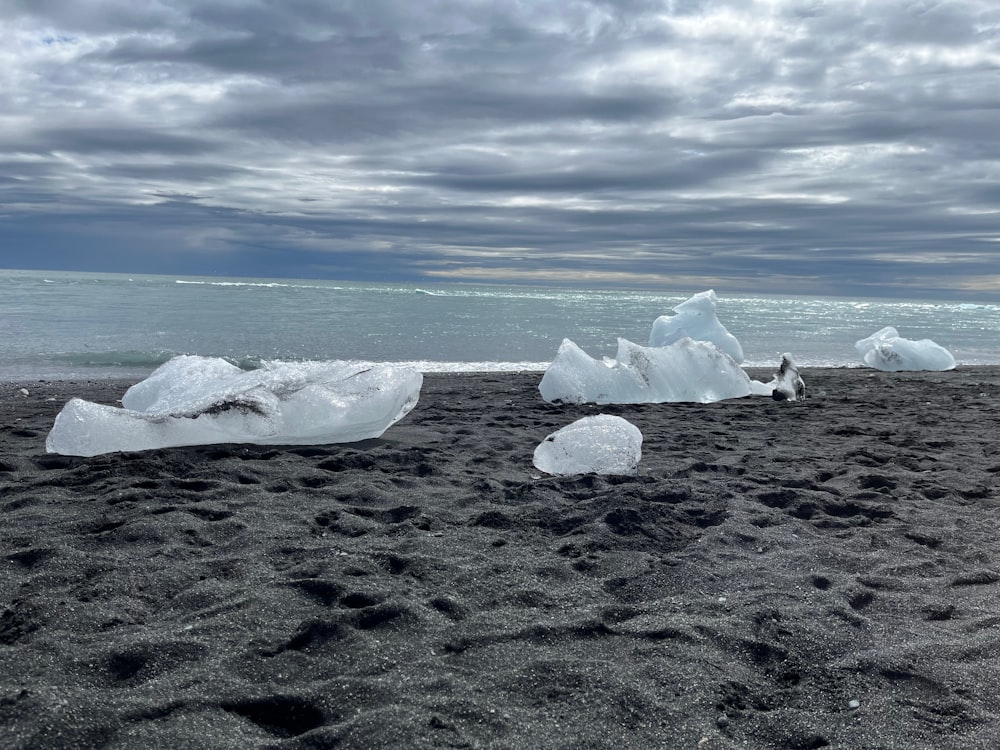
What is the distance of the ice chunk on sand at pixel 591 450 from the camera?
481cm

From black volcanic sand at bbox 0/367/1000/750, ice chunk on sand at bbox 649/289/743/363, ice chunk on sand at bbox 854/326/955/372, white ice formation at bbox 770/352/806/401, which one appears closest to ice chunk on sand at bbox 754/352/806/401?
white ice formation at bbox 770/352/806/401

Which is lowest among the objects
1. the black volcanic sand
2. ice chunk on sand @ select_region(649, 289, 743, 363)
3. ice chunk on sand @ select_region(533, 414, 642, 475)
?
→ the black volcanic sand

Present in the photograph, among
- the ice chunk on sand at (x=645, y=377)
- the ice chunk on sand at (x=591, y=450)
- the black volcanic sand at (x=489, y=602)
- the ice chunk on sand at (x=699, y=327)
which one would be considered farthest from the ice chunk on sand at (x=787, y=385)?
the ice chunk on sand at (x=591, y=450)

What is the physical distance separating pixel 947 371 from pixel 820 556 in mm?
11132

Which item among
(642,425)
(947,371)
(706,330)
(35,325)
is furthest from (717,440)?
(35,325)

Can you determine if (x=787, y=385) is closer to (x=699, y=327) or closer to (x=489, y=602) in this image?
(x=699, y=327)

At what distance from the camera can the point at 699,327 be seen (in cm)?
1230

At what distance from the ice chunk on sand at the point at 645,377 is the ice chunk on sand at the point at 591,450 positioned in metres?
3.18

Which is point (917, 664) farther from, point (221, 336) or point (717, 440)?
point (221, 336)

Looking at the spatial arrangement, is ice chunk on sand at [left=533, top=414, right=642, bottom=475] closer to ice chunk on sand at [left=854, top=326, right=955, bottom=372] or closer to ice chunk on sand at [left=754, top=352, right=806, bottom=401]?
→ ice chunk on sand at [left=754, top=352, right=806, bottom=401]

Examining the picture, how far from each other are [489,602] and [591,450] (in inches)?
83.2

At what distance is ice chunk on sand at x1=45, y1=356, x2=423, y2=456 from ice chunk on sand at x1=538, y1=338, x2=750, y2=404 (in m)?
2.62

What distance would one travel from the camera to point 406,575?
3076 mm

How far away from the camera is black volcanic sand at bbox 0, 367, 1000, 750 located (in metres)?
2.09
